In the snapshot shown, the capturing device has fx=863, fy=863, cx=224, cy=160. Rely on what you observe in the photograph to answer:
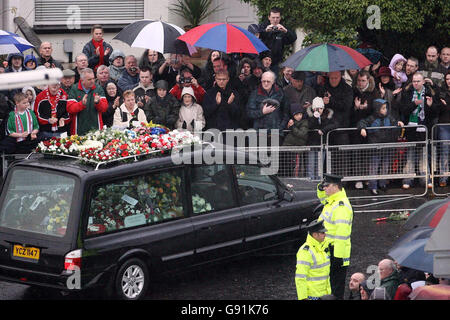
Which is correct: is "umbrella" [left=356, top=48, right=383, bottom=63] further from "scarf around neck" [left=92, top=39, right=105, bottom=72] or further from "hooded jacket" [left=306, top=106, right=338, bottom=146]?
"scarf around neck" [left=92, top=39, right=105, bottom=72]

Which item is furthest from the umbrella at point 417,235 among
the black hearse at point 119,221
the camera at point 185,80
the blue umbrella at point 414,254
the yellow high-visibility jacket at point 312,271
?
the camera at point 185,80

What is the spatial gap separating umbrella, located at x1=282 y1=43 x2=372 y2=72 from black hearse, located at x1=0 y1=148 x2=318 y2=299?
4.38 m

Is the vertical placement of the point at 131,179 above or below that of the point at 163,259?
above

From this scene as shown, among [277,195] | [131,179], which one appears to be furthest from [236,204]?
[131,179]

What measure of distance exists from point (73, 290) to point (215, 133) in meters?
6.02

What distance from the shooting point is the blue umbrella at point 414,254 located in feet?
25.4

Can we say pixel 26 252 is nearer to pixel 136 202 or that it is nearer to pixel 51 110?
pixel 136 202

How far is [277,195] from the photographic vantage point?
1162cm

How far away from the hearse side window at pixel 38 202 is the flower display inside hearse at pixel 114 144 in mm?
508

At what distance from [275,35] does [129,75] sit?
9.79 feet

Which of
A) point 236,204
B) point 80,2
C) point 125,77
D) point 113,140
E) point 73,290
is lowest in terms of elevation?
point 73,290

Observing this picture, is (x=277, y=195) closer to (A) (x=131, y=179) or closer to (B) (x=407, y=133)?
(A) (x=131, y=179)

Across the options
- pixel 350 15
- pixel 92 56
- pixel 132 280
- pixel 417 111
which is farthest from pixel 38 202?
pixel 350 15

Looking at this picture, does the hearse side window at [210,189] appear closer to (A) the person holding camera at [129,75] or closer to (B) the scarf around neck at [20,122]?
(B) the scarf around neck at [20,122]
